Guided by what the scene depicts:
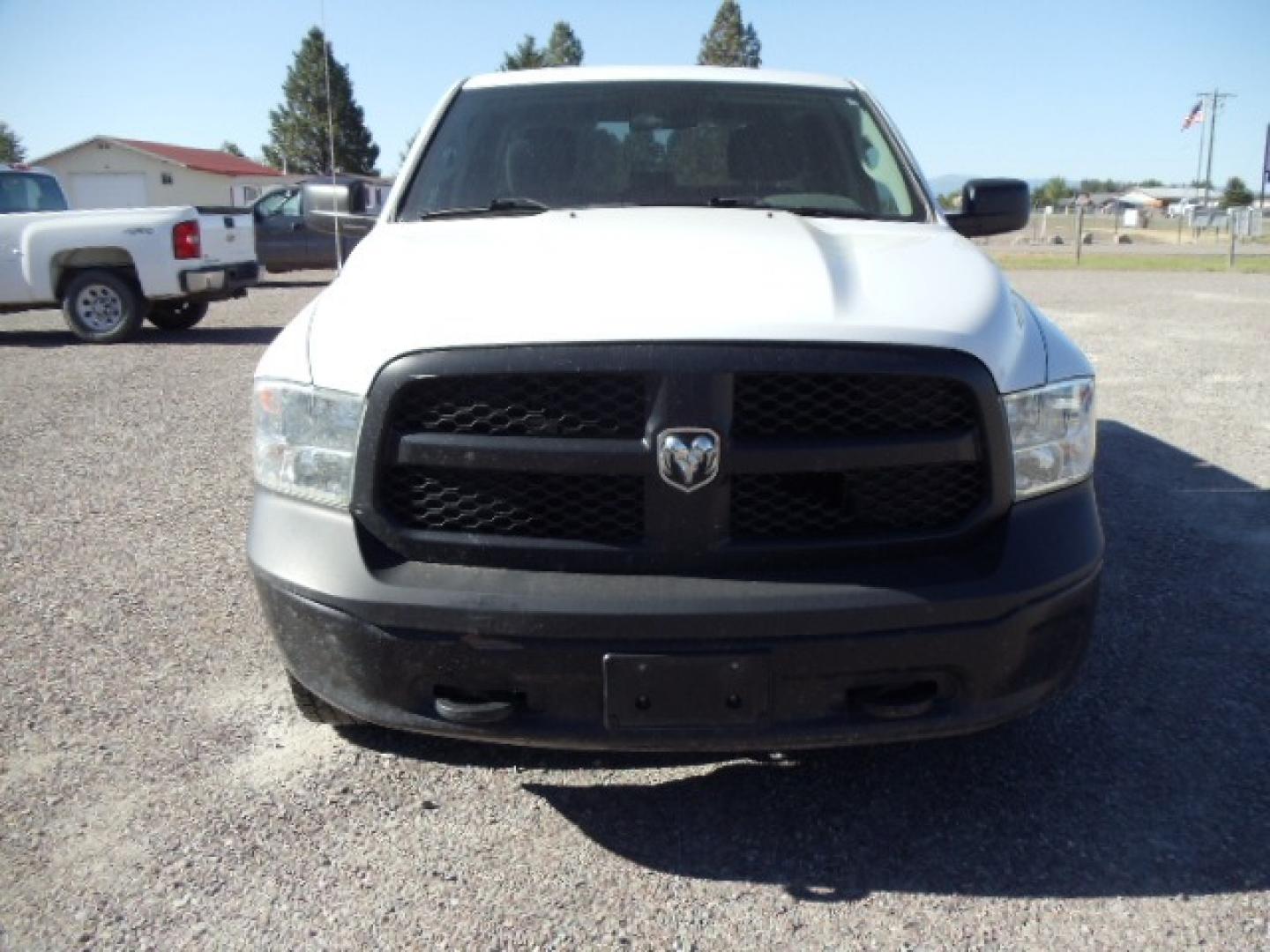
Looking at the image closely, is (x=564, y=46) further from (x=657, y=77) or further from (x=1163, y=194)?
(x=1163, y=194)

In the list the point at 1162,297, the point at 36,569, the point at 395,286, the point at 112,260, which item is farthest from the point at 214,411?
the point at 1162,297

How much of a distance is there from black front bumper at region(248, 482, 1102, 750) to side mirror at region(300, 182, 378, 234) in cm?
214

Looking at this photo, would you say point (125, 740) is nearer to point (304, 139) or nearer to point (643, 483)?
point (643, 483)

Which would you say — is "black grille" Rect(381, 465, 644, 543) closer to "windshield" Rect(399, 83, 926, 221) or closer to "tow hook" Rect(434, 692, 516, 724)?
"tow hook" Rect(434, 692, 516, 724)

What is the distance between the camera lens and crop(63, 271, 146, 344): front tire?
37.6ft

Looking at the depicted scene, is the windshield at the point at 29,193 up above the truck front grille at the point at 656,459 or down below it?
above

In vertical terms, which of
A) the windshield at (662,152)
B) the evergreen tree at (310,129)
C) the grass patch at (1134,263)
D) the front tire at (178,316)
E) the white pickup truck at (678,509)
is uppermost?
the evergreen tree at (310,129)

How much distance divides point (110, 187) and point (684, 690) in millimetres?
59365

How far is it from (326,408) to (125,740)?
1323mm

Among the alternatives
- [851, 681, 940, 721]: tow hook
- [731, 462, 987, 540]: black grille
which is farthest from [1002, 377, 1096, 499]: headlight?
[851, 681, 940, 721]: tow hook

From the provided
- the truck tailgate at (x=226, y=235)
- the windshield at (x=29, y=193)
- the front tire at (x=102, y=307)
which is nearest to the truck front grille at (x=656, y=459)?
the truck tailgate at (x=226, y=235)

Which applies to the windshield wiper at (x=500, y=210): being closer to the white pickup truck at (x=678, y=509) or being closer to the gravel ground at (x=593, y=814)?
the white pickup truck at (x=678, y=509)

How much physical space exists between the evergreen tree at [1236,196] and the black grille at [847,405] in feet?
276

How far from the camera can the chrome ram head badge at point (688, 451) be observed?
2168mm
